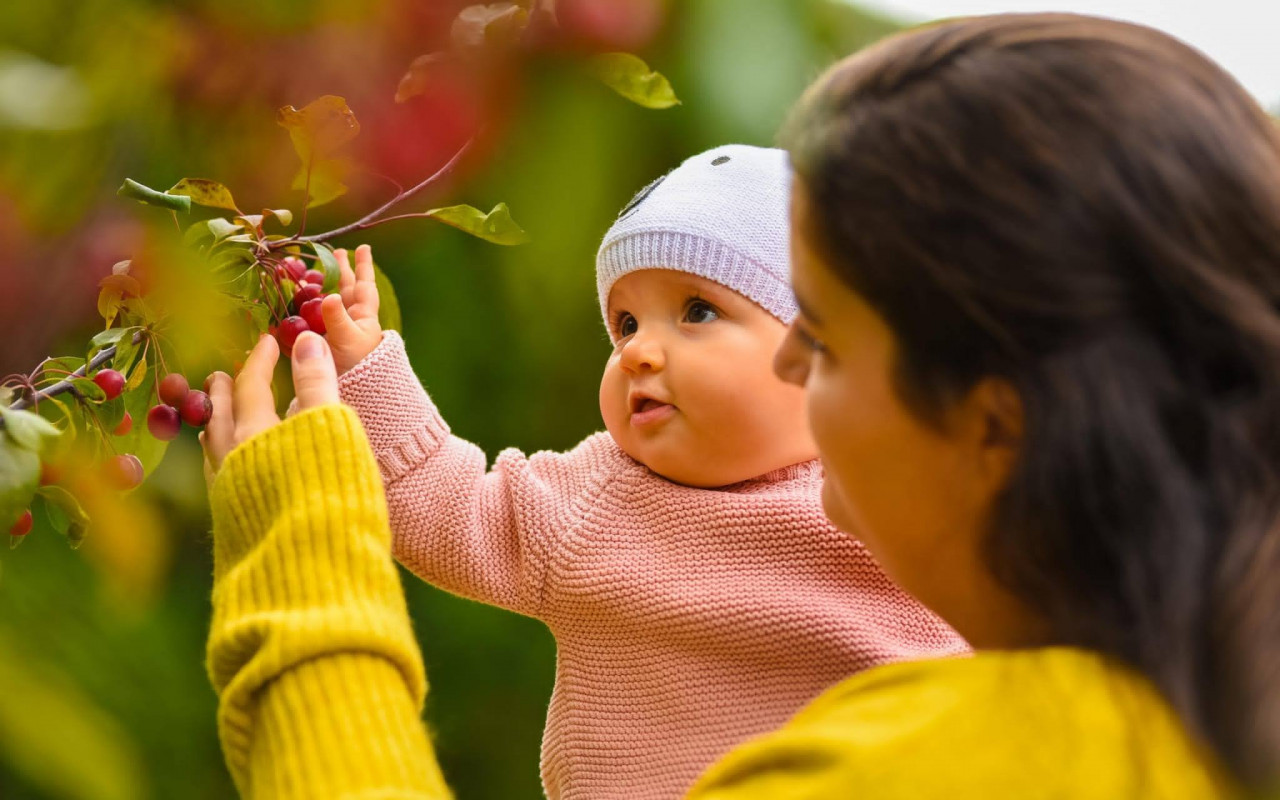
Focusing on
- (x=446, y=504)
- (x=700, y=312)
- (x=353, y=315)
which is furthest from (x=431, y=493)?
(x=700, y=312)

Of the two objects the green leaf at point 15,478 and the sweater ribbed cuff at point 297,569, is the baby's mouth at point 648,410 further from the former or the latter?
the green leaf at point 15,478

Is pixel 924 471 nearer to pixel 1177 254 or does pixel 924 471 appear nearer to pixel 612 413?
pixel 1177 254

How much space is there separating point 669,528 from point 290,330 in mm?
317

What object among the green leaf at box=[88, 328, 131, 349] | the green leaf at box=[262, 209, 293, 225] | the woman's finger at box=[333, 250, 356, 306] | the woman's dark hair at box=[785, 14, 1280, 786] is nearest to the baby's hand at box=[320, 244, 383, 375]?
the woman's finger at box=[333, 250, 356, 306]

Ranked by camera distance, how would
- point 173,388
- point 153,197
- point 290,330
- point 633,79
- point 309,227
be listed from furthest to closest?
point 309,227 < point 633,79 < point 290,330 < point 173,388 < point 153,197

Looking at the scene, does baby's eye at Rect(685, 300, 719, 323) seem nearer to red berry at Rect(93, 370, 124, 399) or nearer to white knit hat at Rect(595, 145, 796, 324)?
white knit hat at Rect(595, 145, 796, 324)

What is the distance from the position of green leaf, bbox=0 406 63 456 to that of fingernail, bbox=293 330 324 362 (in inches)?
11.3

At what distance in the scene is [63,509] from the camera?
2.39 feet

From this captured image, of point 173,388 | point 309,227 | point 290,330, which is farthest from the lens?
point 309,227

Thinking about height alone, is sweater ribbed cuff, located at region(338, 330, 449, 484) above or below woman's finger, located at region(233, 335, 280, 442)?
below

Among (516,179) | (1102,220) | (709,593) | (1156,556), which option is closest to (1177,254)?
(1102,220)

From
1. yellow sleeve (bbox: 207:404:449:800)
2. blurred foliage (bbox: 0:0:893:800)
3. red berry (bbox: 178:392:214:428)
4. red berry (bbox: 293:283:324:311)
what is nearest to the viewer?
blurred foliage (bbox: 0:0:893:800)

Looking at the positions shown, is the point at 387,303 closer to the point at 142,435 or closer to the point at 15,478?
the point at 142,435

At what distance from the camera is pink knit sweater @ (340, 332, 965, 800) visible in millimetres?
944
